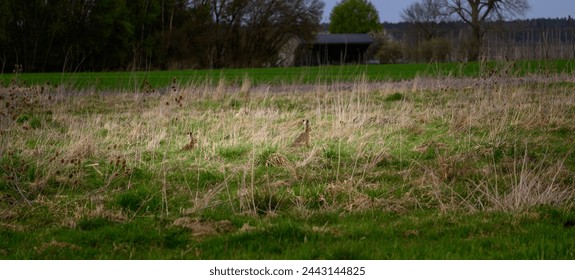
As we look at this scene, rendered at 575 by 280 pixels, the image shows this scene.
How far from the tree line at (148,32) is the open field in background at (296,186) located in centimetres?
2486

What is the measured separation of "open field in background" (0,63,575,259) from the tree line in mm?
24864

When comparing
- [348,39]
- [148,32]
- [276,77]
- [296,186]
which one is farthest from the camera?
[348,39]

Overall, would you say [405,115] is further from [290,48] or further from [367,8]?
[367,8]

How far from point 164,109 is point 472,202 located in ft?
27.4

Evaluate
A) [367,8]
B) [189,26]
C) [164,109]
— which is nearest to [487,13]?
[367,8]

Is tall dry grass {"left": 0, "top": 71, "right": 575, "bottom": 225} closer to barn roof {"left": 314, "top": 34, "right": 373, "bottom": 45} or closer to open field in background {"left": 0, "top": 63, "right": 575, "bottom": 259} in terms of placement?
open field in background {"left": 0, "top": 63, "right": 575, "bottom": 259}

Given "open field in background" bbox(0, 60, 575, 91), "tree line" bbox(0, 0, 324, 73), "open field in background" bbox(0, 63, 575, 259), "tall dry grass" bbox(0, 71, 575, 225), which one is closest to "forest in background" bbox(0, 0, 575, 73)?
"tree line" bbox(0, 0, 324, 73)

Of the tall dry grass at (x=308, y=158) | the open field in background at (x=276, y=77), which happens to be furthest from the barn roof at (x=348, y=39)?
the tall dry grass at (x=308, y=158)

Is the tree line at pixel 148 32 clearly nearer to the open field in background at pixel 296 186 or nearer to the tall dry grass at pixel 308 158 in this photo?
the tall dry grass at pixel 308 158

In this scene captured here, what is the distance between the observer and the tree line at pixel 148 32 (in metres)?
39.9

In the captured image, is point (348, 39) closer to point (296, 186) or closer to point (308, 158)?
point (308, 158)

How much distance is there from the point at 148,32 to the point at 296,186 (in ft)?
141

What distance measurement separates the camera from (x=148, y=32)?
157ft

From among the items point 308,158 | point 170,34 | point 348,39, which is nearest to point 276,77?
point 308,158
